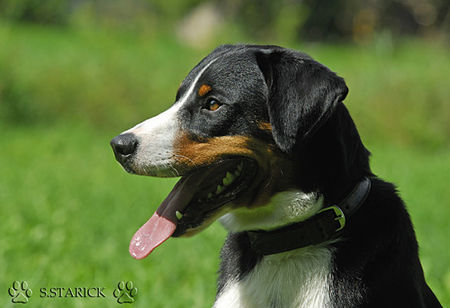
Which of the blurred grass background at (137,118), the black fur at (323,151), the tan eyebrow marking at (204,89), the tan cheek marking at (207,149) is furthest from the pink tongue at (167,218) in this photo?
the blurred grass background at (137,118)

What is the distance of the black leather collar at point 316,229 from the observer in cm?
241

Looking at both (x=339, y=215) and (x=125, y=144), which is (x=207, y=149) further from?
(x=339, y=215)

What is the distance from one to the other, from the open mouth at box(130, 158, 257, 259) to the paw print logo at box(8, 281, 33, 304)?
1.44m

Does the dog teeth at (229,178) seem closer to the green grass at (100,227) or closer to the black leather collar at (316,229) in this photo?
the black leather collar at (316,229)

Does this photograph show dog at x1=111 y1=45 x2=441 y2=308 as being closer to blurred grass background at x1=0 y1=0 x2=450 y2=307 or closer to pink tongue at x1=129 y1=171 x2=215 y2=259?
pink tongue at x1=129 y1=171 x2=215 y2=259

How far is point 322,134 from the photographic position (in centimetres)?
248

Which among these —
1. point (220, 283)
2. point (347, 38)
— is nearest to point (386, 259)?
point (220, 283)

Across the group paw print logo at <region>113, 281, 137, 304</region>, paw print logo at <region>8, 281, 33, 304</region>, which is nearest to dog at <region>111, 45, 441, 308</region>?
paw print logo at <region>113, 281, 137, 304</region>

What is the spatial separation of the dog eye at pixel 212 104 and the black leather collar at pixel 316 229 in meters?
0.57

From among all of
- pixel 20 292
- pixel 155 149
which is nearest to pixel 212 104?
pixel 155 149

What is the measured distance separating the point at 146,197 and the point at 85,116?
4616 millimetres

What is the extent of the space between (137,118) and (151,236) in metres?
8.72

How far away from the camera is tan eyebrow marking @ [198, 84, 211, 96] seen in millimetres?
2611

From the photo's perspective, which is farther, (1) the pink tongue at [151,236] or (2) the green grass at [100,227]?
(2) the green grass at [100,227]
